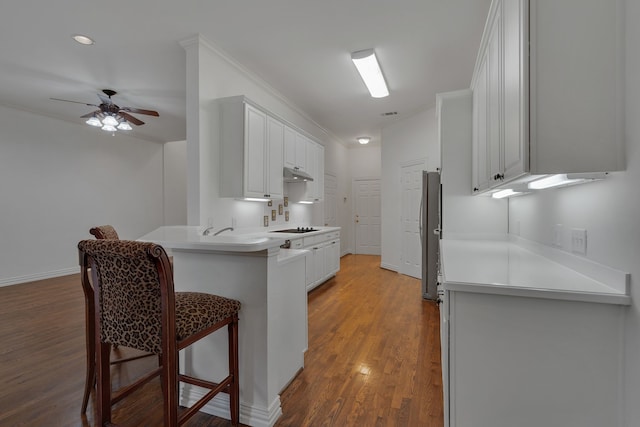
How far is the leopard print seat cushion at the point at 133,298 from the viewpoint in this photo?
1.29 m

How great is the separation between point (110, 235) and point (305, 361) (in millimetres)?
1798

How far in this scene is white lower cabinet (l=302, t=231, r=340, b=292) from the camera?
14.1 ft

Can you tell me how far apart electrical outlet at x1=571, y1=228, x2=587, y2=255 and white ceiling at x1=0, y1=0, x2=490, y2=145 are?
221cm

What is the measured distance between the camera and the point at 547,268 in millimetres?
1567

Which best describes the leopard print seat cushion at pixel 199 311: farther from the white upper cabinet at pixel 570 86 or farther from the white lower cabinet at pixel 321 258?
the white lower cabinet at pixel 321 258

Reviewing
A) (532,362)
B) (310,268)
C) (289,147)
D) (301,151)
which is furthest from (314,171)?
(532,362)

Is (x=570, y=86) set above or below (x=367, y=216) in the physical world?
above

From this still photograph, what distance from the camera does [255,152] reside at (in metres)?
3.51

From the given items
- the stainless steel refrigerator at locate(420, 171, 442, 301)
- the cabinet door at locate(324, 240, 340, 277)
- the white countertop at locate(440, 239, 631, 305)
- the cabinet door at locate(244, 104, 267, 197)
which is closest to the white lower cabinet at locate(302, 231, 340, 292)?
the cabinet door at locate(324, 240, 340, 277)

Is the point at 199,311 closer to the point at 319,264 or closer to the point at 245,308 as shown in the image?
the point at 245,308

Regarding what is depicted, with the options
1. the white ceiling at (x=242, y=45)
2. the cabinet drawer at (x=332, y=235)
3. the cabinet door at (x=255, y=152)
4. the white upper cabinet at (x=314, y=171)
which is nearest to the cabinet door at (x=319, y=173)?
the white upper cabinet at (x=314, y=171)

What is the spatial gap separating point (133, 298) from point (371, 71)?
11.7 ft

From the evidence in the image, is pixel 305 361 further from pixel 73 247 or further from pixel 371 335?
pixel 73 247

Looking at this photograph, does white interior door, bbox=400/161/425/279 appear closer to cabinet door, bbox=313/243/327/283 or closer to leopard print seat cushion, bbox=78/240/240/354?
cabinet door, bbox=313/243/327/283
